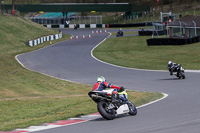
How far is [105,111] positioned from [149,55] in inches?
1249

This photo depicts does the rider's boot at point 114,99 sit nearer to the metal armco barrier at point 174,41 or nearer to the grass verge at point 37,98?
the grass verge at point 37,98

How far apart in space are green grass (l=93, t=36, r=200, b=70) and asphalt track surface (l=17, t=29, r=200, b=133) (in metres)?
1.92

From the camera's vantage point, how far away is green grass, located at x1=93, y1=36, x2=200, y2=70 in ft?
119

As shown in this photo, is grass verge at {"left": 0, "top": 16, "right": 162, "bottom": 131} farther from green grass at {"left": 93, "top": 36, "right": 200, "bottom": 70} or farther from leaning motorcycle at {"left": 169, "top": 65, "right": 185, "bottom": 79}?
green grass at {"left": 93, "top": 36, "right": 200, "bottom": 70}

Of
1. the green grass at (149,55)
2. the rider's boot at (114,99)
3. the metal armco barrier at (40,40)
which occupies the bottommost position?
the green grass at (149,55)

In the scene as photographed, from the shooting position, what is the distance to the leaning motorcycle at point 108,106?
12.7m

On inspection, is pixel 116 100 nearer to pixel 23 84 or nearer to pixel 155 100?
pixel 155 100

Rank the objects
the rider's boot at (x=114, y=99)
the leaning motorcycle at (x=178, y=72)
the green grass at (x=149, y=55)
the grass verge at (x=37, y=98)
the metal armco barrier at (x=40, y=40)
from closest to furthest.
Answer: the rider's boot at (x=114, y=99)
the grass verge at (x=37, y=98)
the leaning motorcycle at (x=178, y=72)
the green grass at (x=149, y=55)
the metal armco barrier at (x=40, y=40)

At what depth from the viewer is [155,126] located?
11.5 metres

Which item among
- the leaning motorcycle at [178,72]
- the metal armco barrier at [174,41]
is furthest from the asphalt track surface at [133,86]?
the metal armco barrier at [174,41]

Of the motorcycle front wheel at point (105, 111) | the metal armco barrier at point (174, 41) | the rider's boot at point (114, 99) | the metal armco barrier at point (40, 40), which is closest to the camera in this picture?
the motorcycle front wheel at point (105, 111)

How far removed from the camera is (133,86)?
79.2ft

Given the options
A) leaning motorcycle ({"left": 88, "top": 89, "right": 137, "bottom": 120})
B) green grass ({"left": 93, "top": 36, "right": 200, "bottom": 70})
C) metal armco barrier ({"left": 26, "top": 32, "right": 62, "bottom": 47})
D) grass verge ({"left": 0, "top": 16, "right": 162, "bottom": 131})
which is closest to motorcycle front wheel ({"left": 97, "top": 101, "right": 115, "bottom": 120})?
leaning motorcycle ({"left": 88, "top": 89, "right": 137, "bottom": 120})

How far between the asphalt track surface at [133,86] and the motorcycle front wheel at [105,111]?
17cm
